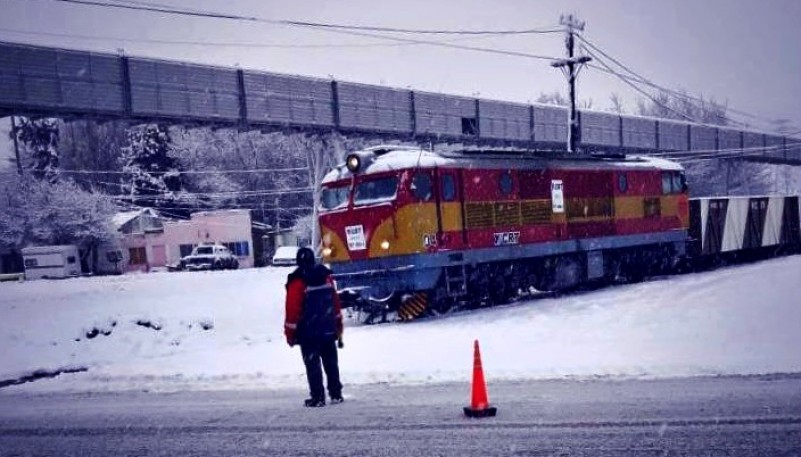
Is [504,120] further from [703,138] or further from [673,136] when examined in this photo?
[703,138]

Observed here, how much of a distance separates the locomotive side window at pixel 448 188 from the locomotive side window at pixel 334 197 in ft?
8.05

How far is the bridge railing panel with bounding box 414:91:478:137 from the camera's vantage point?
34500 mm

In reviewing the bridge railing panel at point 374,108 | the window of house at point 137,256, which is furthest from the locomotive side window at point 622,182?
the window of house at point 137,256

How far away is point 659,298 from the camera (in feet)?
52.3

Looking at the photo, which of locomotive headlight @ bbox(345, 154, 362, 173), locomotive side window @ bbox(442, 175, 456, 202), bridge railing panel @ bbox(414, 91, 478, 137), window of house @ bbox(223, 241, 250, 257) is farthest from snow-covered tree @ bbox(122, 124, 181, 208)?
locomotive side window @ bbox(442, 175, 456, 202)

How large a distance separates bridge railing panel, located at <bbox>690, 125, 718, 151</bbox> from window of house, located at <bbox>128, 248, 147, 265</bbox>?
4390cm

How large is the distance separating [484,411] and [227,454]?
255 cm

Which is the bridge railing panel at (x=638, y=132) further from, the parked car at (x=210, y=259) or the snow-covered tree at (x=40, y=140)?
the snow-covered tree at (x=40, y=140)

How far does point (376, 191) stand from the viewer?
1698 centimetres

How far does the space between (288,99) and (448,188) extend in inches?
573

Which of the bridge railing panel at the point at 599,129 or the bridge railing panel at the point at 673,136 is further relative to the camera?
the bridge railing panel at the point at 673,136

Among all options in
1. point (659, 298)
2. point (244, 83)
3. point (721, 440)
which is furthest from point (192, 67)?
point (721, 440)

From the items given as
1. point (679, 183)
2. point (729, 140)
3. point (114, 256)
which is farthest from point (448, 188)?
point (729, 140)

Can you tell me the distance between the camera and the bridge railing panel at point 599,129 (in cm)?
4353
